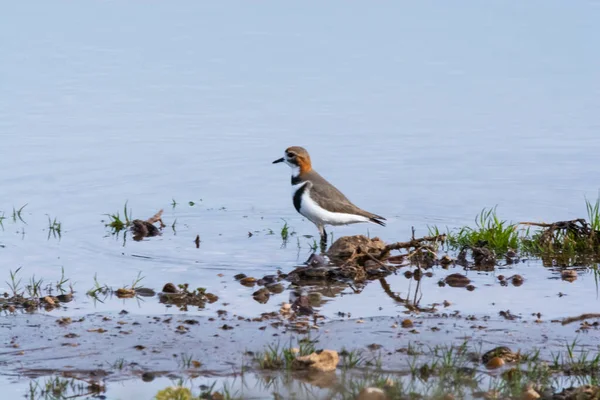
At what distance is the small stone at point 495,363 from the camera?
771 cm

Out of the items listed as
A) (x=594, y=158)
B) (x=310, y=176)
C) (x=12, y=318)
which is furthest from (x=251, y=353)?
(x=594, y=158)

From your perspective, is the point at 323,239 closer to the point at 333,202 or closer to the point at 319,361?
the point at 333,202

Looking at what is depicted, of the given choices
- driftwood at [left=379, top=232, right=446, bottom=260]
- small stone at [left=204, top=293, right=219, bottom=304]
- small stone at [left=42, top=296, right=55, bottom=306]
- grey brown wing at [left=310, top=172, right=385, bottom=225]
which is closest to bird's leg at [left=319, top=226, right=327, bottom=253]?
grey brown wing at [left=310, top=172, right=385, bottom=225]

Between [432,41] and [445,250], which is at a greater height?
[432,41]

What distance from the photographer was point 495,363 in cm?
771

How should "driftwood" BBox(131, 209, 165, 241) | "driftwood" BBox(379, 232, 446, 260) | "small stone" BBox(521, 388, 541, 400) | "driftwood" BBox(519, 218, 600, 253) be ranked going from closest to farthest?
"small stone" BBox(521, 388, 541, 400) → "driftwood" BBox(379, 232, 446, 260) → "driftwood" BBox(519, 218, 600, 253) → "driftwood" BBox(131, 209, 165, 241)

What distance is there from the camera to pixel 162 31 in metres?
26.1

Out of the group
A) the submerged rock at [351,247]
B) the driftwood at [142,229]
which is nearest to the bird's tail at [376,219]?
the submerged rock at [351,247]

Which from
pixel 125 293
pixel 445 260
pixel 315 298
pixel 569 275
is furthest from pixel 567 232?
pixel 125 293

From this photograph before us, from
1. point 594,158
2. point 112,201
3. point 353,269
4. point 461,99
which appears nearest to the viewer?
point 353,269

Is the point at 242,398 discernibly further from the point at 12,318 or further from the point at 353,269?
the point at 353,269

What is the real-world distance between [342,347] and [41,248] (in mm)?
5081

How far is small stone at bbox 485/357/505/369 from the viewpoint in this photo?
7.71 metres

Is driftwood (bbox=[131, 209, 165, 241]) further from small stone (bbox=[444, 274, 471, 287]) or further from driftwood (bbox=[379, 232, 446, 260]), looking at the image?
small stone (bbox=[444, 274, 471, 287])
